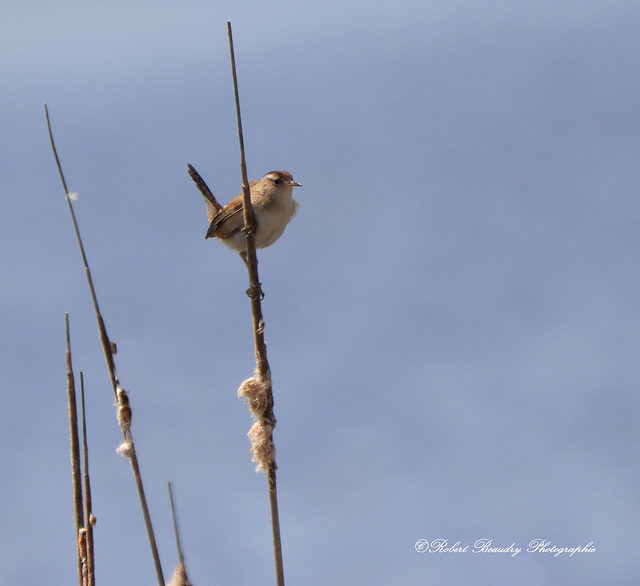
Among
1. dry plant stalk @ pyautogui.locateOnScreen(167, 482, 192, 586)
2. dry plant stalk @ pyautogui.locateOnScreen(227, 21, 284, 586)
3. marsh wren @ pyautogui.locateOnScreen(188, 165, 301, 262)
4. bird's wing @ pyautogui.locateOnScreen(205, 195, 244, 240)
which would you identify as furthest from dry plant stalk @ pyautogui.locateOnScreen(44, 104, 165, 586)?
bird's wing @ pyautogui.locateOnScreen(205, 195, 244, 240)

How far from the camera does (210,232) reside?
6.41m

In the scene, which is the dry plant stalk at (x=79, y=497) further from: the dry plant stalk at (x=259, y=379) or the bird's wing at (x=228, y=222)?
the bird's wing at (x=228, y=222)

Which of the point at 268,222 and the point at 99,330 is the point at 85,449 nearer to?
the point at 99,330

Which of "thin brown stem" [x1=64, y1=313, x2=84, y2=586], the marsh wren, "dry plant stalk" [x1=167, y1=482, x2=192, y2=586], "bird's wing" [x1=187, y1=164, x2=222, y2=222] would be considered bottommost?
"dry plant stalk" [x1=167, y1=482, x2=192, y2=586]

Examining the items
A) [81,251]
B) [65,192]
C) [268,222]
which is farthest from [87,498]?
[268,222]

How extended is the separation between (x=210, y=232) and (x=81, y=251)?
4.05 meters

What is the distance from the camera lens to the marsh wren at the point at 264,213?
18.8ft

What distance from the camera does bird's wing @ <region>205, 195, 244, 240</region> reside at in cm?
619

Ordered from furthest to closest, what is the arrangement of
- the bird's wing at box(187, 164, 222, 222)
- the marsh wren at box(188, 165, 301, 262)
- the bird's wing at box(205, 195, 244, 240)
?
the bird's wing at box(187, 164, 222, 222)
the bird's wing at box(205, 195, 244, 240)
the marsh wren at box(188, 165, 301, 262)

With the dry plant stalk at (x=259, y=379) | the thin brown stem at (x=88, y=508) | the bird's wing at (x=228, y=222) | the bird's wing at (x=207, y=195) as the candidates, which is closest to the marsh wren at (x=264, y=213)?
the bird's wing at (x=228, y=222)

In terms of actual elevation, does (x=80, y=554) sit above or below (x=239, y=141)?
below

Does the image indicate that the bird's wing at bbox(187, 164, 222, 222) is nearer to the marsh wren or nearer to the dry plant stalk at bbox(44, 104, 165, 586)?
the marsh wren

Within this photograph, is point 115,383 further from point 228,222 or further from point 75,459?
point 228,222

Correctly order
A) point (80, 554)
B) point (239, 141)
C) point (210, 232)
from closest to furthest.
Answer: point (80, 554) < point (239, 141) < point (210, 232)
